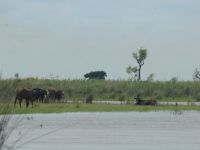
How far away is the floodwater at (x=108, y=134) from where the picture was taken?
19.6 metres

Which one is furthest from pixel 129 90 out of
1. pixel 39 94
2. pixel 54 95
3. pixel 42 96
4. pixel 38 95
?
pixel 38 95

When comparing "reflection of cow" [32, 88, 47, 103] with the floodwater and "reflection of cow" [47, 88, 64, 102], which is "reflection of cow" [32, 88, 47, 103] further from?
the floodwater

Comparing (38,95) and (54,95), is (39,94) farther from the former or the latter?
(54,95)

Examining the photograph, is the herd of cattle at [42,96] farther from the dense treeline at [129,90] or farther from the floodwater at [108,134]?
the floodwater at [108,134]

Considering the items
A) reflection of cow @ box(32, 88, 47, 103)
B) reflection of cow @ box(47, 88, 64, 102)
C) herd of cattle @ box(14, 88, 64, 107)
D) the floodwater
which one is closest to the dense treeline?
reflection of cow @ box(47, 88, 64, 102)

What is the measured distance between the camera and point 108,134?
80.6 ft

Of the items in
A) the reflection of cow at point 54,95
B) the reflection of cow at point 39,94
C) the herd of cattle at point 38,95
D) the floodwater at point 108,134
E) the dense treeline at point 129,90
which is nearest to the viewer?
the floodwater at point 108,134

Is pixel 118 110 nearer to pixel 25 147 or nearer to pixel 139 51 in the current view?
pixel 25 147

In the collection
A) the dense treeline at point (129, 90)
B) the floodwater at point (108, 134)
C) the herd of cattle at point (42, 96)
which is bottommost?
the floodwater at point (108, 134)

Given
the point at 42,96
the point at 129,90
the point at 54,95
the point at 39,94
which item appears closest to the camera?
the point at 39,94

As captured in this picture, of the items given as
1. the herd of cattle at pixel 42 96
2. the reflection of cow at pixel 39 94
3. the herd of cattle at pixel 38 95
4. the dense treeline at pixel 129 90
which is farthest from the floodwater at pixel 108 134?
the dense treeline at pixel 129 90

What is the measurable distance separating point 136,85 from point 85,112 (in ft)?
93.7

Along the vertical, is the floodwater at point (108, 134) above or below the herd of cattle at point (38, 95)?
below

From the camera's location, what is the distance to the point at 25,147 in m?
18.9
